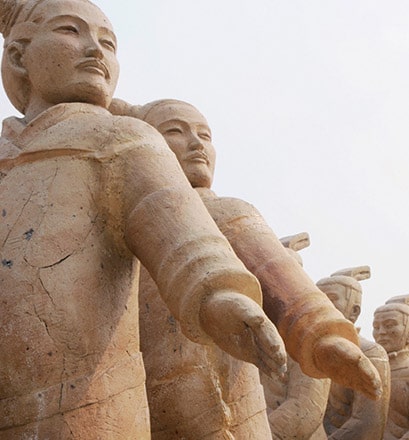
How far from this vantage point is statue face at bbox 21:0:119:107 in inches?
181

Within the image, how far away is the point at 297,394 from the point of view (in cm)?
739

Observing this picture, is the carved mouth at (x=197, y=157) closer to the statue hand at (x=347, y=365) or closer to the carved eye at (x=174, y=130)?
the carved eye at (x=174, y=130)

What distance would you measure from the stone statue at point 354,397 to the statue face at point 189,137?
2.82 metres

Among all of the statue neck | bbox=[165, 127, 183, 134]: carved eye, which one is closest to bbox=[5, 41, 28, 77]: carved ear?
bbox=[165, 127, 183, 134]: carved eye

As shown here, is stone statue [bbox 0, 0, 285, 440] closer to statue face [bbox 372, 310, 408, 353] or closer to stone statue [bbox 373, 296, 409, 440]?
stone statue [bbox 373, 296, 409, 440]

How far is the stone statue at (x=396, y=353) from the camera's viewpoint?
10148 millimetres

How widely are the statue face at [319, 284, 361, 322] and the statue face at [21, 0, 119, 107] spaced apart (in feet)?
19.1

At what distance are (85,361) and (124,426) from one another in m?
0.30

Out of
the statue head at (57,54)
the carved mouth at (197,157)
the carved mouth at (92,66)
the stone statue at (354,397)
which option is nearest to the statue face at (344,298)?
the stone statue at (354,397)

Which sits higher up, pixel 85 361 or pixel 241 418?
pixel 85 361

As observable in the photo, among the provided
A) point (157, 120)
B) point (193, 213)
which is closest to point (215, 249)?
point (193, 213)

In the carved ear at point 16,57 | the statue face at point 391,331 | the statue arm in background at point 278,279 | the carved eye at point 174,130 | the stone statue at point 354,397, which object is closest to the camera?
the statue arm in background at point 278,279

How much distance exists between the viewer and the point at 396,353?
1071 centimetres

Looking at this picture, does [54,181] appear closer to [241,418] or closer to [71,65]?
[71,65]
